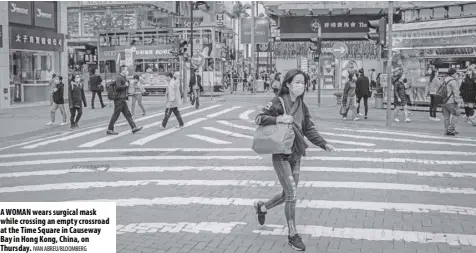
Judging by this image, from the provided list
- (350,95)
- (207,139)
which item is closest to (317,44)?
(350,95)

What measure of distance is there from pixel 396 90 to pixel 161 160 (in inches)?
408

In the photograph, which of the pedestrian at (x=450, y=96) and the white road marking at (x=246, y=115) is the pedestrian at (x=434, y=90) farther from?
the white road marking at (x=246, y=115)

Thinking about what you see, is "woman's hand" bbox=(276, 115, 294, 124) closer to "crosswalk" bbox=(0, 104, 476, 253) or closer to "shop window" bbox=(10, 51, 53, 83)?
"crosswalk" bbox=(0, 104, 476, 253)

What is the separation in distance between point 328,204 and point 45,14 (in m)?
28.1

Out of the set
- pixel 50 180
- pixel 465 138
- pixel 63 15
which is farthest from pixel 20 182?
pixel 63 15

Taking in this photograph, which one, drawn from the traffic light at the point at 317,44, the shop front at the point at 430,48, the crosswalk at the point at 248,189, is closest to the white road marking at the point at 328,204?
the crosswalk at the point at 248,189

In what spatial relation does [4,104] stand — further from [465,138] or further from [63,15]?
[465,138]

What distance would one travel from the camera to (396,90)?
2012 cm

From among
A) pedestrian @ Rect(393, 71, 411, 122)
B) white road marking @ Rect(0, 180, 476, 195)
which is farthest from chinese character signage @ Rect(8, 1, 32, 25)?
white road marking @ Rect(0, 180, 476, 195)

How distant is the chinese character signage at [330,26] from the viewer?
5178 cm

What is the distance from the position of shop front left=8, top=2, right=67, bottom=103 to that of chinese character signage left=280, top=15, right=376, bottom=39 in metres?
22.9

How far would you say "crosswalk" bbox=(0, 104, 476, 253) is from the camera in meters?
6.63

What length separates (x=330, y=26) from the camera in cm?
5222

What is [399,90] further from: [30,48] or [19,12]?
Result: [19,12]
